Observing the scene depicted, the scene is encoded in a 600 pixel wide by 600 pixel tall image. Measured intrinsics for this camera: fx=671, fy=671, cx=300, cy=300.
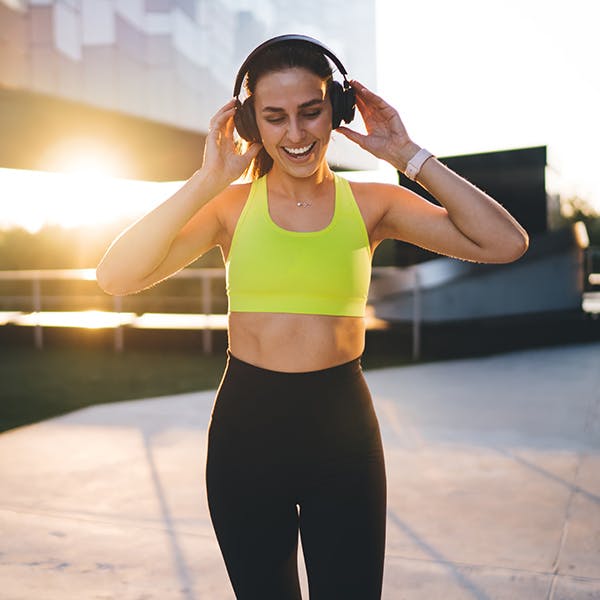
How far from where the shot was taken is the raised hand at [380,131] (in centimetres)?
159

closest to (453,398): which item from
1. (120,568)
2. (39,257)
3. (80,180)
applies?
(120,568)

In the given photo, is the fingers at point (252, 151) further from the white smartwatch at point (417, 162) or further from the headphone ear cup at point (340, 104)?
the white smartwatch at point (417, 162)

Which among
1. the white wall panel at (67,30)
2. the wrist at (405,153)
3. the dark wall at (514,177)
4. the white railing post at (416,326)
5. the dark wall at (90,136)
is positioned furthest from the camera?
the white wall panel at (67,30)

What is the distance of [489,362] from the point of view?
876 cm

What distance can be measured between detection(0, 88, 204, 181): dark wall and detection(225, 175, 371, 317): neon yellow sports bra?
6.08 metres

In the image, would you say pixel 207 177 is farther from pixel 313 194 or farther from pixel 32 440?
pixel 32 440

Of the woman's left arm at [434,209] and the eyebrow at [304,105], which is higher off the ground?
the eyebrow at [304,105]

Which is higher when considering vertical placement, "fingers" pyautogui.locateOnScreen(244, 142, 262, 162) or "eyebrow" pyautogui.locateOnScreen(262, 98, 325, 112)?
"eyebrow" pyautogui.locateOnScreen(262, 98, 325, 112)

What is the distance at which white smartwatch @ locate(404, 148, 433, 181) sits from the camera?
1.55m

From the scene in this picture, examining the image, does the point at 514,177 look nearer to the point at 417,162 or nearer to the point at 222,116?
the point at 417,162

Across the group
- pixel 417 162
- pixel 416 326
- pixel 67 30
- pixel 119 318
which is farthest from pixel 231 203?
pixel 67 30

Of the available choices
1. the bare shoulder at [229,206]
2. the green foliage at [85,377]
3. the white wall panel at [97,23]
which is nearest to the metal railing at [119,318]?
the green foliage at [85,377]

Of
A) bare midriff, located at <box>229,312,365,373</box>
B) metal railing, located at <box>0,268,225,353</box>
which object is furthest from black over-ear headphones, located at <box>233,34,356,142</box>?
metal railing, located at <box>0,268,225,353</box>

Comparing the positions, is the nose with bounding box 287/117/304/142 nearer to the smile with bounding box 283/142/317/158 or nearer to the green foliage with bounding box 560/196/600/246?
the smile with bounding box 283/142/317/158
